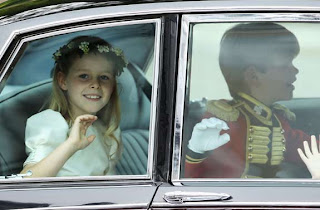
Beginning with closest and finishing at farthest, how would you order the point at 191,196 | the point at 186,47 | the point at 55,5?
the point at 191,196 < the point at 186,47 < the point at 55,5

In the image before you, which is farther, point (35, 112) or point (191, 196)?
point (35, 112)

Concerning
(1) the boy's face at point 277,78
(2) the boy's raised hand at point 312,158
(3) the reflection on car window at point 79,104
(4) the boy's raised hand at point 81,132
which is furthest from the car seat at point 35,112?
(2) the boy's raised hand at point 312,158

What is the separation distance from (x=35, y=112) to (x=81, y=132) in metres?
0.21

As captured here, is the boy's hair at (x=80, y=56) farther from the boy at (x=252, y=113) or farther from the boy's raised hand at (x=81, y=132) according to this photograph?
the boy at (x=252, y=113)

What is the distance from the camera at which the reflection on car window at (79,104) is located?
411 centimetres

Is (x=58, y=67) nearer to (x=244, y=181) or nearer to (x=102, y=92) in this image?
(x=102, y=92)

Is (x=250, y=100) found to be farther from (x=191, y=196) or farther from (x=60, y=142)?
(x=60, y=142)

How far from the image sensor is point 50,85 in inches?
163

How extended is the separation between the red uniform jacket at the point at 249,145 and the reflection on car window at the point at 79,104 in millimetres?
278

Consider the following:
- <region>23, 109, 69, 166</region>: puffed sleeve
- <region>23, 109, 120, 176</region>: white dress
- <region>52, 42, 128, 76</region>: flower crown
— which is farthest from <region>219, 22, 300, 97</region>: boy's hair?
<region>23, 109, 69, 166</region>: puffed sleeve

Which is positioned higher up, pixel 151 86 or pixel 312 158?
pixel 151 86

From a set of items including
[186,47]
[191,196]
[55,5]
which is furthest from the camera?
[55,5]

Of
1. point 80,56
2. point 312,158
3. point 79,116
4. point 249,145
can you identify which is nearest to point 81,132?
point 79,116

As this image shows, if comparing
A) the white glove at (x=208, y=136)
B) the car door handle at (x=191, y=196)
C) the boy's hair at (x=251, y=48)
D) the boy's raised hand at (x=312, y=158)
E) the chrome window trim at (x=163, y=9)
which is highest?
the chrome window trim at (x=163, y=9)
